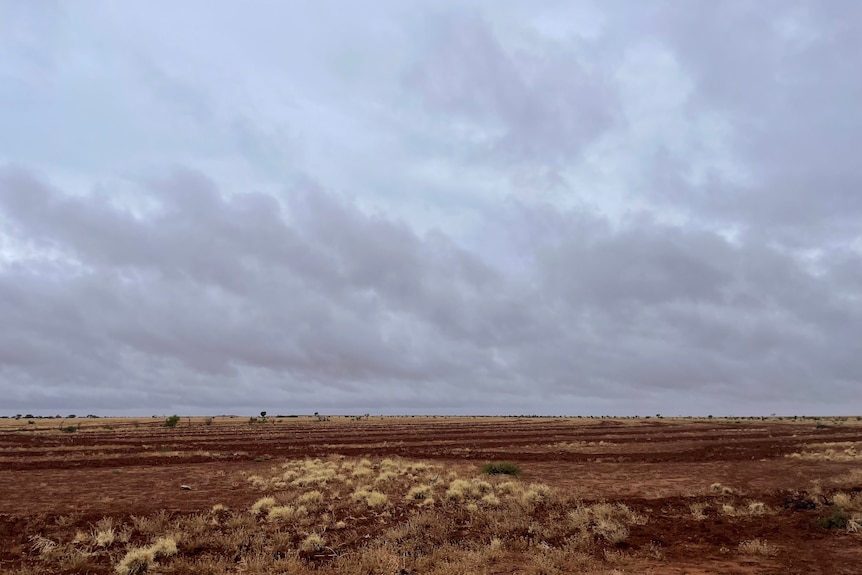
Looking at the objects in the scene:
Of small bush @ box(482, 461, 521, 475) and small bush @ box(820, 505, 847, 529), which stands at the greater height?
small bush @ box(820, 505, 847, 529)

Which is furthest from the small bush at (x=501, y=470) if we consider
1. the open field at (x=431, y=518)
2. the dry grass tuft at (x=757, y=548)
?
the dry grass tuft at (x=757, y=548)

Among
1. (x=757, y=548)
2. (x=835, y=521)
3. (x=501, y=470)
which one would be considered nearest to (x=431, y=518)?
(x=757, y=548)

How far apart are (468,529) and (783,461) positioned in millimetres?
23845

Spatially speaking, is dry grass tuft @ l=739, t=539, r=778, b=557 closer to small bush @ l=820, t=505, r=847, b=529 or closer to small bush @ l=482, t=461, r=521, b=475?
small bush @ l=820, t=505, r=847, b=529

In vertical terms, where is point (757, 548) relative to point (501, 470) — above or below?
above

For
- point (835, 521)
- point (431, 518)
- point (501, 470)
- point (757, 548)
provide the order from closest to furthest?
point (757, 548) → point (835, 521) → point (431, 518) → point (501, 470)

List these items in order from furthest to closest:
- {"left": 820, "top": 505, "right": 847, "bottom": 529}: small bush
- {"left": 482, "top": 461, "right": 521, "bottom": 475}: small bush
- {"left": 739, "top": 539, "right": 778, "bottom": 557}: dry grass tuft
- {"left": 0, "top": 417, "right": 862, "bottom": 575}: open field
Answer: {"left": 482, "top": 461, "right": 521, "bottom": 475}: small bush → {"left": 820, "top": 505, "right": 847, "bottom": 529}: small bush → {"left": 739, "top": 539, "right": 778, "bottom": 557}: dry grass tuft → {"left": 0, "top": 417, "right": 862, "bottom": 575}: open field

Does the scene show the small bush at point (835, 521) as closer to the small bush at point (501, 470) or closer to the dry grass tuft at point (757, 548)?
the dry grass tuft at point (757, 548)

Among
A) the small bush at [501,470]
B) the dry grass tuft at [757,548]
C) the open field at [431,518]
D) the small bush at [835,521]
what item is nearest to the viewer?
the open field at [431,518]

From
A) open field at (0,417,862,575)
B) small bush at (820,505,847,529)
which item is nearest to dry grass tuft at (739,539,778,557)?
open field at (0,417,862,575)

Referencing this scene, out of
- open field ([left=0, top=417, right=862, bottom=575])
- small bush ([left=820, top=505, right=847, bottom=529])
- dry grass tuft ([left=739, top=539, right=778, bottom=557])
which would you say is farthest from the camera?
small bush ([left=820, top=505, right=847, bottom=529])

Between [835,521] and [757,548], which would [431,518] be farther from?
[835,521]

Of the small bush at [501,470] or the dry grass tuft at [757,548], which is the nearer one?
the dry grass tuft at [757,548]

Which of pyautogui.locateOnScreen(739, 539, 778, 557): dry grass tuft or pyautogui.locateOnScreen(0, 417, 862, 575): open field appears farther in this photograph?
pyautogui.locateOnScreen(739, 539, 778, 557): dry grass tuft
